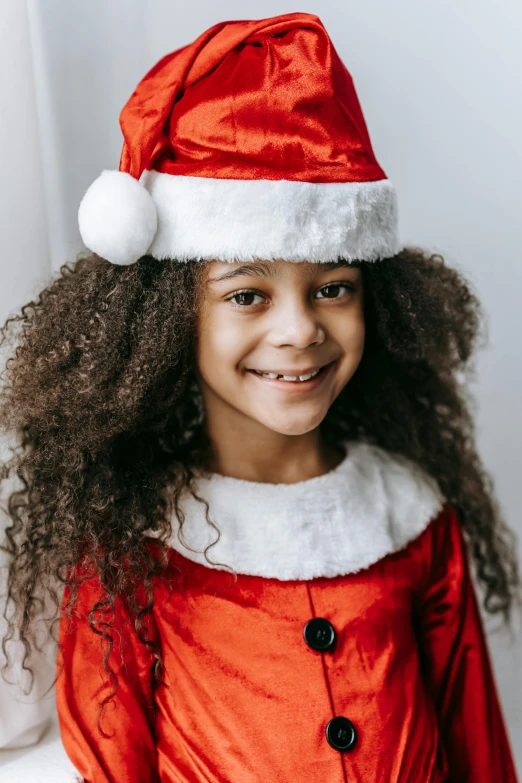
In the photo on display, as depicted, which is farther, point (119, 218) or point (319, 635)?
point (319, 635)

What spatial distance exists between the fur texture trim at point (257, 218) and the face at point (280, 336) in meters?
0.04

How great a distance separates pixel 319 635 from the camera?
1.08 m

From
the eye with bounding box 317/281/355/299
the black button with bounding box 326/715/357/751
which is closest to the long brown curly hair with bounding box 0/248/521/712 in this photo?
the eye with bounding box 317/281/355/299

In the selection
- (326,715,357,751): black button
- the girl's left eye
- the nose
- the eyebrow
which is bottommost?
(326,715,357,751): black button

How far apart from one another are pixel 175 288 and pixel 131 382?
0.12 metres

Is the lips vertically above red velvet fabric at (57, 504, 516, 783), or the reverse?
the lips

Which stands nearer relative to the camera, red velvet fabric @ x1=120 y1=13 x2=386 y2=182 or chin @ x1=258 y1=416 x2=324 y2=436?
red velvet fabric @ x1=120 y1=13 x2=386 y2=182

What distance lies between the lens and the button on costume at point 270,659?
3.48ft

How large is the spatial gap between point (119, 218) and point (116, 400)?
206 millimetres

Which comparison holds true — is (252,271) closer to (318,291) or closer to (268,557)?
(318,291)

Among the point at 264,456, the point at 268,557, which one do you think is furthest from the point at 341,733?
the point at 264,456

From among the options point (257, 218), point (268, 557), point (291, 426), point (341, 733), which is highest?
point (257, 218)

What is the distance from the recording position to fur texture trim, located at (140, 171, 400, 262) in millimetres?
964

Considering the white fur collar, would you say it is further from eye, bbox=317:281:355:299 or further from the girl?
eye, bbox=317:281:355:299
